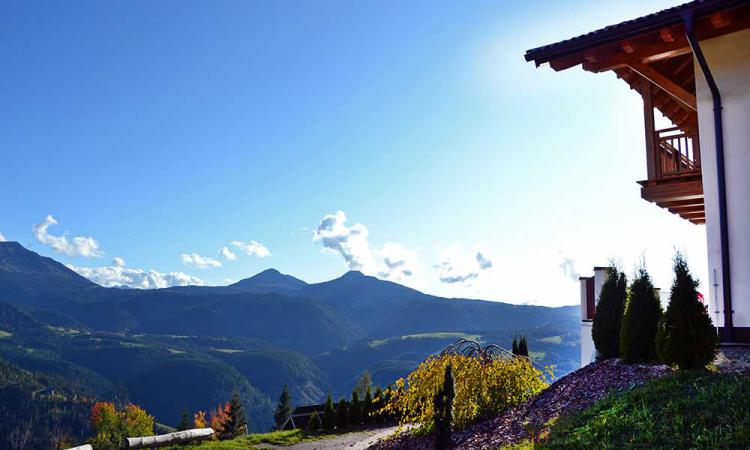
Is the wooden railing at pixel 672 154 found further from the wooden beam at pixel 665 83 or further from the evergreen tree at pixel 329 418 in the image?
the evergreen tree at pixel 329 418

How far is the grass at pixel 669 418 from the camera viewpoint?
565 centimetres

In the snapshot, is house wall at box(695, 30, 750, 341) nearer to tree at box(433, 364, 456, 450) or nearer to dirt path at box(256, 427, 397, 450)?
tree at box(433, 364, 456, 450)

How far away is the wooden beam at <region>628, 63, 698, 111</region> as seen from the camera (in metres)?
10.8

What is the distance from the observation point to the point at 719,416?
5883 mm

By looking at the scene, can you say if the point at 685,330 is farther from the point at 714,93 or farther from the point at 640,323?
the point at 714,93

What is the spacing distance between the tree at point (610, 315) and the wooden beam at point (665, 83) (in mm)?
3327

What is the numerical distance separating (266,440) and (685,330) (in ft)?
50.6

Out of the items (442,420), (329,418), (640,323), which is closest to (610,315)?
(640,323)

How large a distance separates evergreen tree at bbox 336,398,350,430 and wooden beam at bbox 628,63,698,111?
18.3 metres

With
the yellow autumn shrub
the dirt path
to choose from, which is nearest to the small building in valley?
the yellow autumn shrub

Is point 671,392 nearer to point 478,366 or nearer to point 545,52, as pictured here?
point 478,366

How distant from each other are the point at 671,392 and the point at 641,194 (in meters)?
5.18

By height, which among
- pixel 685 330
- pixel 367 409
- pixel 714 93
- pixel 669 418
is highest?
pixel 714 93

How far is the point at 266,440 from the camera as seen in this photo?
19.9 m
